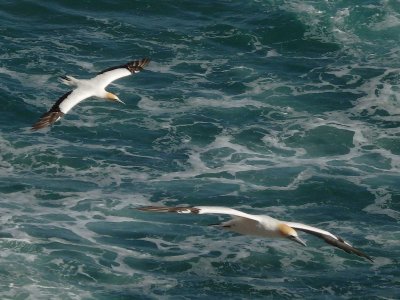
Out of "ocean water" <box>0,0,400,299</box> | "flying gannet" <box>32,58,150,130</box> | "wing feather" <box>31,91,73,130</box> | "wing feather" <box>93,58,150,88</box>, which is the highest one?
"wing feather" <box>93,58,150,88</box>

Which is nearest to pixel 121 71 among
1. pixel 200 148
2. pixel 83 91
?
pixel 83 91

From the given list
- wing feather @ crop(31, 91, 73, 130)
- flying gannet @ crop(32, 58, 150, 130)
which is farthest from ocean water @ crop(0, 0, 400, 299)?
wing feather @ crop(31, 91, 73, 130)

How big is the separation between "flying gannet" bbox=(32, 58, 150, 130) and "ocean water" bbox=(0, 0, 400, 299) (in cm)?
376

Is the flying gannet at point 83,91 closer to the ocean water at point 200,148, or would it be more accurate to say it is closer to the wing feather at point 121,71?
the wing feather at point 121,71

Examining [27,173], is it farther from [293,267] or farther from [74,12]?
[74,12]

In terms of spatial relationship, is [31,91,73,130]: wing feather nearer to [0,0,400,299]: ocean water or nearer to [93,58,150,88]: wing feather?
[93,58,150,88]: wing feather

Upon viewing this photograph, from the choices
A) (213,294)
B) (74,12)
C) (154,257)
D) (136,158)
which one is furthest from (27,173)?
(74,12)

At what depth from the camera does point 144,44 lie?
5556 centimetres

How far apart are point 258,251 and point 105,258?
4671mm

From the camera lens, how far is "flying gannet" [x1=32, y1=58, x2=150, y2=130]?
38.8 meters

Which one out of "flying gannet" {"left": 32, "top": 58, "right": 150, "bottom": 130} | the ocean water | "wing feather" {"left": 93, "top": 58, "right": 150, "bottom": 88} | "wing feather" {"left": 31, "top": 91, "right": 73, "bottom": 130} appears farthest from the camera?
"wing feather" {"left": 93, "top": 58, "right": 150, "bottom": 88}

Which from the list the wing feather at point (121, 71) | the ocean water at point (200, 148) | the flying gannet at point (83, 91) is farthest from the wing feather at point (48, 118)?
the ocean water at point (200, 148)

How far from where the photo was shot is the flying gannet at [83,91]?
38.8 metres

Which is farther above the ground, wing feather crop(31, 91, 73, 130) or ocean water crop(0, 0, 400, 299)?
wing feather crop(31, 91, 73, 130)
